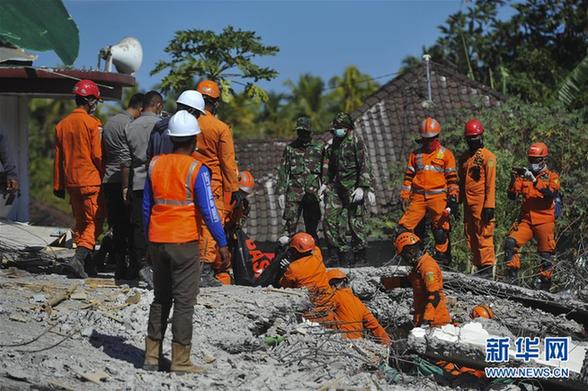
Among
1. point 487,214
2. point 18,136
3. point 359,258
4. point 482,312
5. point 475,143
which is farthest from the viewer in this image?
point 18,136

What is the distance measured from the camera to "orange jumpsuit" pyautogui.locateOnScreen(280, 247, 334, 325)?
1066 cm

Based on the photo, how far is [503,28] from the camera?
1110 inches

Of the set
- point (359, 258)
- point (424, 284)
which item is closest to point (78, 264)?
point (424, 284)

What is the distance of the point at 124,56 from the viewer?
49.5 feet

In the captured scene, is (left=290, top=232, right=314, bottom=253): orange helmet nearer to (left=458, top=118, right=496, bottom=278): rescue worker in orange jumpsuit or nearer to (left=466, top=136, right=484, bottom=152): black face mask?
(left=458, top=118, right=496, bottom=278): rescue worker in orange jumpsuit

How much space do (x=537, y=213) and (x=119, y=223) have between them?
5395 mm

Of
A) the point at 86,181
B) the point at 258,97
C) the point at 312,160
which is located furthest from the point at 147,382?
the point at 258,97

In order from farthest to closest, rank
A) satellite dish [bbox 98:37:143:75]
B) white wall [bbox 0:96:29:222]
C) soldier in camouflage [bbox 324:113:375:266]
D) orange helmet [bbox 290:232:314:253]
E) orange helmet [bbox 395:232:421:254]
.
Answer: white wall [bbox 0:96:29:222], satellite dish [bbox 98:37:143:75], soldier in camouflage [bbox 324:113:375:266], orange helmet [bbox 290:232:314:253], orange helmet [bbox 395:232:421:254]

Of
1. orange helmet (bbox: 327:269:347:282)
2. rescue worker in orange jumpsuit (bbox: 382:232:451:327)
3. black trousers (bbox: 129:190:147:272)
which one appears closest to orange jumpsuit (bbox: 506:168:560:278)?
orange helmet (bbox: 327:269:347:282)

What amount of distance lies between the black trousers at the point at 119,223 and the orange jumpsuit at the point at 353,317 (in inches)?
90.9

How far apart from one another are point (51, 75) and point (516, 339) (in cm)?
802

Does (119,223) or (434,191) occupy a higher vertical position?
(434,191)

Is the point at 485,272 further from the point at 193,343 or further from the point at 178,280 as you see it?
the point at 178,280

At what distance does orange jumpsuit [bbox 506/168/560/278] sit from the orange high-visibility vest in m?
6.16
